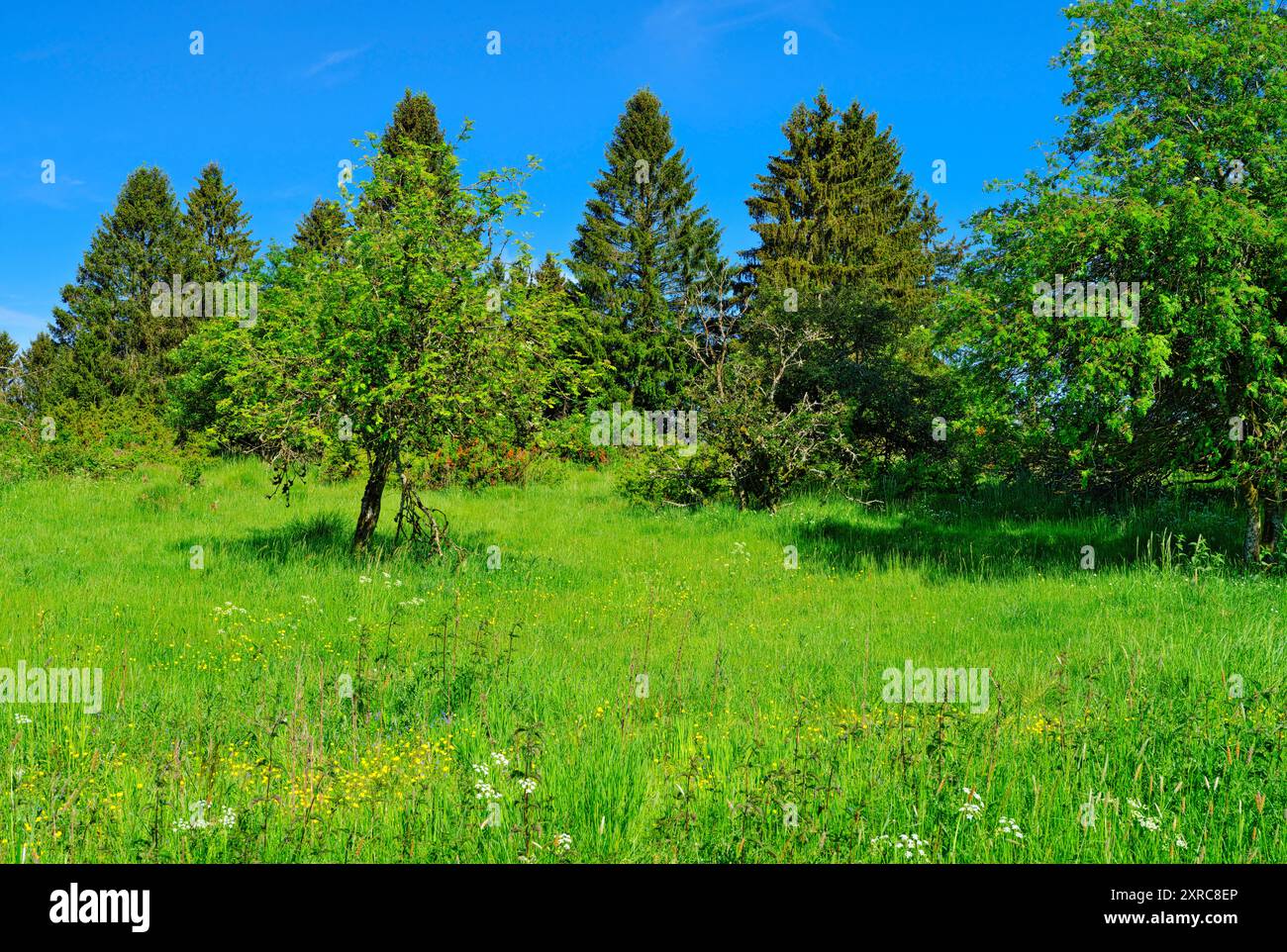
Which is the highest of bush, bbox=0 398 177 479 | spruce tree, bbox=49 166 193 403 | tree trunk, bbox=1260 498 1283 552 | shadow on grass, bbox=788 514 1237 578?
spruce tree, bbox=49 166 193 403

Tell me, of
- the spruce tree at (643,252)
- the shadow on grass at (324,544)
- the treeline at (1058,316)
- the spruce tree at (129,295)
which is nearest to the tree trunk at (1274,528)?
the treeline at (1058,316)

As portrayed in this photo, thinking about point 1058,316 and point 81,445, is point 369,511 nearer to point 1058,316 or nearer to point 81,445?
point 1058,316

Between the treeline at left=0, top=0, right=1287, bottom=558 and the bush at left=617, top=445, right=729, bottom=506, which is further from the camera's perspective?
the bush at left=617, top=445, right=729, bottom=506

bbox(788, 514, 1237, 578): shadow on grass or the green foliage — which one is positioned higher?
the green foliage

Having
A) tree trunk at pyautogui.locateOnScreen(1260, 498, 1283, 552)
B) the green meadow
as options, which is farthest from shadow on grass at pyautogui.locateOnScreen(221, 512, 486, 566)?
tree trunk at pyautogui.locateOnScreen(1260, 498, 1283, 552)

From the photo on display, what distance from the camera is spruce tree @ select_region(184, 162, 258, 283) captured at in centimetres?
4525

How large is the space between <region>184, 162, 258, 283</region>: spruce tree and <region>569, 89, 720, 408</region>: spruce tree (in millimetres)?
22707

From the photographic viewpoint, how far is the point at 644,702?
598cm

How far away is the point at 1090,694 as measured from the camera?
5.58 metres

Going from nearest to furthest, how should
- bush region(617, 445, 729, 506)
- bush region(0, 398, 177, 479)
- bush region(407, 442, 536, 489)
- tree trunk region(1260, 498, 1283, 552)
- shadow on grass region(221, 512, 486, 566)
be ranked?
tree trunk region(1260, 498, 1283, 552) → shadow on grass region(221, 512, 486, 566) → bush region(617, 445, 729, 506) → bush region(0, 398, 177, 479) → bush region(407, 442, 536, 489)

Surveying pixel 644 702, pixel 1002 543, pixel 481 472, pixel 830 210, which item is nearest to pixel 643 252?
pixel 830 210

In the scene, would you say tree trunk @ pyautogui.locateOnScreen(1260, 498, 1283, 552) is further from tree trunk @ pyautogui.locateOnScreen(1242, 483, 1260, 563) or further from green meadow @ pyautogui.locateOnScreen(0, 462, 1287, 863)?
green meadow @ pyautogui.locateOnScreen(0, 462, 1287, 863)
